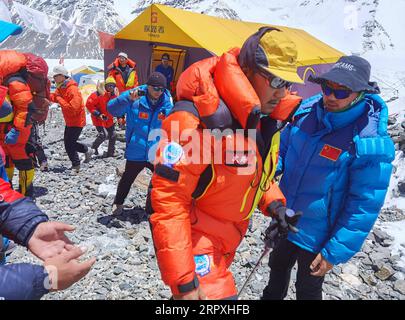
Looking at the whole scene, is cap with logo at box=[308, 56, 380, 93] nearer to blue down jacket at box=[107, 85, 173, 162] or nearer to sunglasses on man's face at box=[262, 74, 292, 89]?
sunglasses on man's face at box=[262, 74, 292, 89]

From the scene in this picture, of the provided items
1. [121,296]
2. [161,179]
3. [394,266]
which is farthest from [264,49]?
[394,266]

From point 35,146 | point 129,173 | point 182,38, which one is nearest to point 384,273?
point 129,173

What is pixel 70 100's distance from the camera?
760 cm

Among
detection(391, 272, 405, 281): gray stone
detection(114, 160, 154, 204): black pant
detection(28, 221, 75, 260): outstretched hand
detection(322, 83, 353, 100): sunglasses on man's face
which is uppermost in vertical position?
detection(322, 83, 353, 100): sunglasses on man's face

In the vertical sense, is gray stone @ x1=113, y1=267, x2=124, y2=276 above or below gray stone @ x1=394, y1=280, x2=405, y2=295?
below

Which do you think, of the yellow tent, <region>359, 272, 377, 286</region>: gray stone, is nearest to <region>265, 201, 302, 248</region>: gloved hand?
<region>359, 272, 377, 286</region>: gray stone

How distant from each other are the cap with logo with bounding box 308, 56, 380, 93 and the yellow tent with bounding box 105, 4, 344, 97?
1002cm

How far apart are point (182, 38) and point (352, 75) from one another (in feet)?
36.2

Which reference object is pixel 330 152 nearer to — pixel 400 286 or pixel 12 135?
pixel 400 286

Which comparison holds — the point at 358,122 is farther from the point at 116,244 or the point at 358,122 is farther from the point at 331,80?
the point at 116,244

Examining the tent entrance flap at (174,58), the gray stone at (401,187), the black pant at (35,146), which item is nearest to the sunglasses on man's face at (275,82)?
the black pant at (35,146)

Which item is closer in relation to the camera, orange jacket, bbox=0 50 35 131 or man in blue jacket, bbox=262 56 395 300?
man in blue jacket, bbox=262 56 395 300

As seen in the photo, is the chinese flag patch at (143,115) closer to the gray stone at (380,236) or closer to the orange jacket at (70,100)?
the orange jacket at (70,100)

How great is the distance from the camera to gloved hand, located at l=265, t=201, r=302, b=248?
2.76 meters
